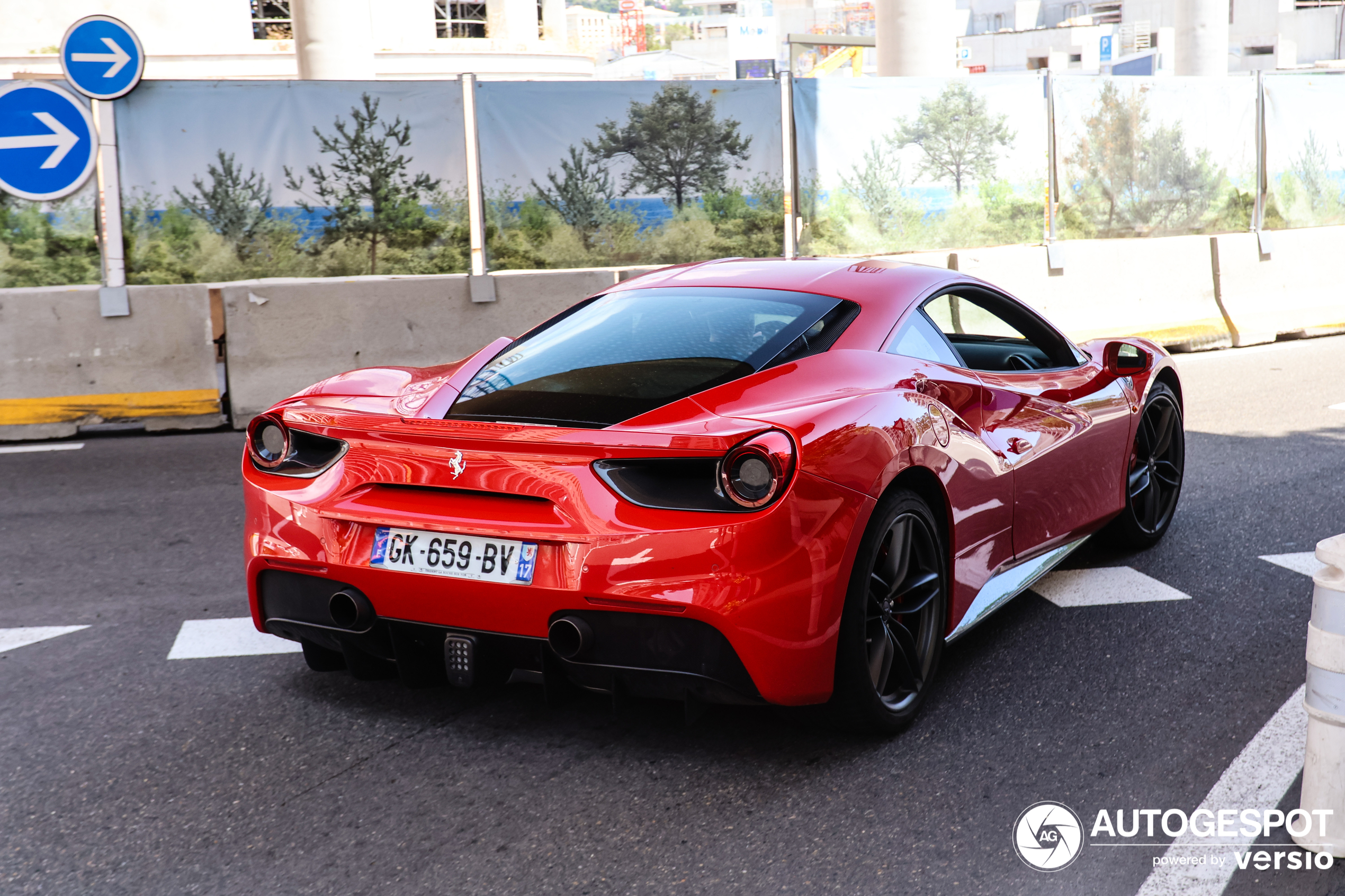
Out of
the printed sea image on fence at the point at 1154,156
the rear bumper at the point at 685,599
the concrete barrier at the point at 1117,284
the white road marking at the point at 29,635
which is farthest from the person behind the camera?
the printed sea image on fence at the point at 1154,156

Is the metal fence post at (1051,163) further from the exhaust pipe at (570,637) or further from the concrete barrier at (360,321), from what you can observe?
the exhaust pipe at (570,637)

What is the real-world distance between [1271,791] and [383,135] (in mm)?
8404

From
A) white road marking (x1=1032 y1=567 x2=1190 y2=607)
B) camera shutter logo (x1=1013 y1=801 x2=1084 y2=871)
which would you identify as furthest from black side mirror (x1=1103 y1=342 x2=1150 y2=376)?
camera shutter logo (x1=1013 y1=801 x2=1084 y2=871)

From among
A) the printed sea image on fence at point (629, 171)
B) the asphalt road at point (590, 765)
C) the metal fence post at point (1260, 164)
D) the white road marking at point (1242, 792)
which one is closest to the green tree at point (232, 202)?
the printed sea image on fence at point (629, 171)

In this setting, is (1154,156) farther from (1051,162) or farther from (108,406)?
(108,406)

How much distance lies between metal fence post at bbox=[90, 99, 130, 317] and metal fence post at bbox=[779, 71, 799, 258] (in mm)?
5302

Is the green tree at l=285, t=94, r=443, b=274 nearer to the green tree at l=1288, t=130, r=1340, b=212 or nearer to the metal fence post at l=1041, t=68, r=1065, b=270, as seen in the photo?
the metal fence post at l=1041, t=68, r=1065, b=270

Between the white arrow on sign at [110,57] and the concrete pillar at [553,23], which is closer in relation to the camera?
the white arrow on sign at [110,57]

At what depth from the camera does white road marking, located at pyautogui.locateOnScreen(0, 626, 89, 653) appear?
4.48 m

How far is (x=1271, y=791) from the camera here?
3221mm

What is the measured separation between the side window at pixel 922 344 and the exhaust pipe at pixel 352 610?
164 centimetres

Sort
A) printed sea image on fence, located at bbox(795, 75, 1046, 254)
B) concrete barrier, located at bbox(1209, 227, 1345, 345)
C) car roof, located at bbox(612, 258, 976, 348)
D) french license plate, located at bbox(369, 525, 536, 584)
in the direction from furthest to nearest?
concrete barrier, located at bbox(1209, 227, 1345, 345) → printed sea image on fence, located at bbox(795, 75, 1046, 254) → car roof, located at bbox(612, 258, 976, 348) → french license plate, located at bbox(369, 525, 536, 584)

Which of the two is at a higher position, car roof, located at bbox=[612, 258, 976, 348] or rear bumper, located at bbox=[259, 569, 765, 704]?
car roof, located at bbox=[612, 258, 976, 348]

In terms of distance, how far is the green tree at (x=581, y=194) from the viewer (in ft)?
34.6
